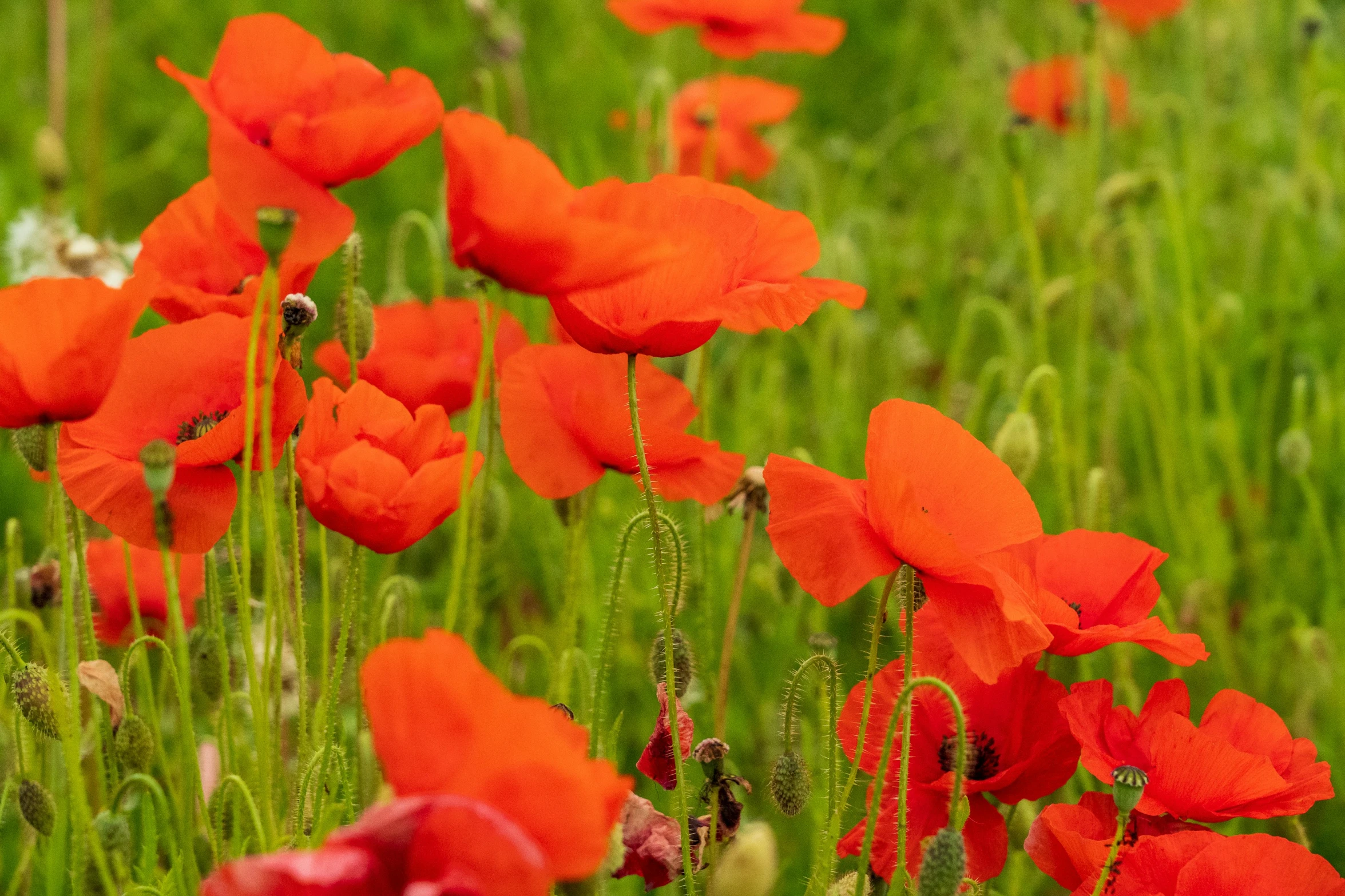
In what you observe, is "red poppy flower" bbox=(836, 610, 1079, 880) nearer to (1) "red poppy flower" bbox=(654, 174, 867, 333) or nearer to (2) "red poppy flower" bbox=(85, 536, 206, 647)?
(1) "red poppy flower" bbox=(654, 174, 867, 333)

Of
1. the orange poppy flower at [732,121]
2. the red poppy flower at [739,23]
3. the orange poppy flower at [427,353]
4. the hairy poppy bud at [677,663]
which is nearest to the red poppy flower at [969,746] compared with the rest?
the hairy poppy bud at [677,663]

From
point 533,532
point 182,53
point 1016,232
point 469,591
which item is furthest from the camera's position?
point 182,53

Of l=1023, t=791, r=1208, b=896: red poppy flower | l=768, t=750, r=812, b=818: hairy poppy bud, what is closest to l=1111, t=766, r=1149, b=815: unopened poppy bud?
l=1023, t=791, r=1208, b=896: red poppy flower

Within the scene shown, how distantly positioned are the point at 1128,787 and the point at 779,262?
0.42 meters

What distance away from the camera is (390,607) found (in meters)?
1.12

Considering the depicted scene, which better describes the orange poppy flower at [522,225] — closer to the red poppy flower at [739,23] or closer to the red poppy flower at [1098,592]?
the red poppy flower at [1098,592]

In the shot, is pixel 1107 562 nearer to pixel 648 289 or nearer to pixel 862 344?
pixel 648 289

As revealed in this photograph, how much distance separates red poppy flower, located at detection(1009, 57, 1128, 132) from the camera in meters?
2.46

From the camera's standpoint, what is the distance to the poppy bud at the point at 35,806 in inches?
36.4

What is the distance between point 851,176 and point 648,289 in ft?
7.06

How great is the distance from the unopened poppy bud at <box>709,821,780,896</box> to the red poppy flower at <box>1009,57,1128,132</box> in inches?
79.8

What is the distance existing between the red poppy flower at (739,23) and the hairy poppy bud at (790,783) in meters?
1.08

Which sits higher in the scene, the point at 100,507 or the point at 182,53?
the point at 182,53

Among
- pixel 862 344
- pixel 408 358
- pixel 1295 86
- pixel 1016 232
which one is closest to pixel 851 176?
pixel 1016 232
